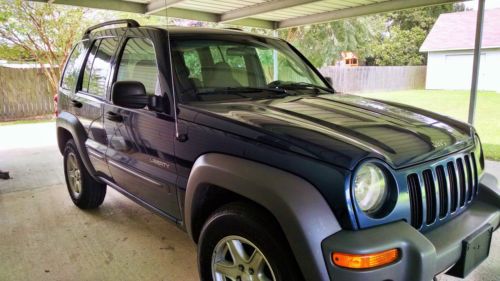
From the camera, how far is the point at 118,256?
10.5 feet

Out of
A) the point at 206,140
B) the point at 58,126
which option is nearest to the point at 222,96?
the point at 206,140

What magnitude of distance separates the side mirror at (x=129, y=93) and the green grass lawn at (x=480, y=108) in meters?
5.99

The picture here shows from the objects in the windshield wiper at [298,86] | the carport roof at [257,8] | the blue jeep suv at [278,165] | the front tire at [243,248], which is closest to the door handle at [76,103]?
the blue jeep suv at [278,165]

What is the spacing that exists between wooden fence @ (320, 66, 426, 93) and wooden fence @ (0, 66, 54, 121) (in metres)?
10.2

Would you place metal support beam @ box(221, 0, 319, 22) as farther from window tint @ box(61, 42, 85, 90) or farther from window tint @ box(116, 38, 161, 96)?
window tint @ box(116, 38, 161, 96)

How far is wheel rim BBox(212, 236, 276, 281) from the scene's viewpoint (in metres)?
1.99

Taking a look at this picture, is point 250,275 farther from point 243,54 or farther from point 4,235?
point 4,235

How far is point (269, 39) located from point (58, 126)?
2481mm

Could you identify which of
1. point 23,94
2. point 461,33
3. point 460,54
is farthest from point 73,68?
point 461,33

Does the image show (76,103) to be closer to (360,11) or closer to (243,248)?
(243,248)

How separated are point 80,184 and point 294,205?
315 centimetres

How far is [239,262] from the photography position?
2094 millimetres

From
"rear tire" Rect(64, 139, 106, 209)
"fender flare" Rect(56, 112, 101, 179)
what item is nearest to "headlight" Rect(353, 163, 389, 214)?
"fender flare" Rect(56, 112, 101, 179)

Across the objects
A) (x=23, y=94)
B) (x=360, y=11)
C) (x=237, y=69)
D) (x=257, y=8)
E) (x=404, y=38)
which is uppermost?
(x=404, y=38)
